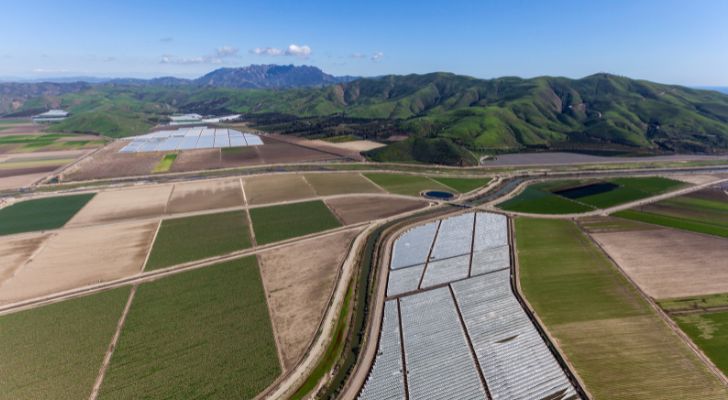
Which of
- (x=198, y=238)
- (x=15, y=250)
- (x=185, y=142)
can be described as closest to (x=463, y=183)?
(x=198, y=238)

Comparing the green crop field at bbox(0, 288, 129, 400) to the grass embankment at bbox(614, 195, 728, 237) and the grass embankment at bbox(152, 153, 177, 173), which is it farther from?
the grass embankment at bbox(614, 195, 728, 237)

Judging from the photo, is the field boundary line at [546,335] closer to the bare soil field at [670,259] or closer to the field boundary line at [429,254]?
the field boundary line at [429,254]

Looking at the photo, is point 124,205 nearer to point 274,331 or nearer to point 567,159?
point 274,331

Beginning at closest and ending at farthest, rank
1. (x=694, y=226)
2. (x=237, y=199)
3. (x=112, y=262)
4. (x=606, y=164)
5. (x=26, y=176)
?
(x=112, y=262) → (x=694, y=226) → (x=237, y=199) → (x=26, y=176) → (x=606, y=164)

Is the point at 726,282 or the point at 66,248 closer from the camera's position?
the point at 726,282

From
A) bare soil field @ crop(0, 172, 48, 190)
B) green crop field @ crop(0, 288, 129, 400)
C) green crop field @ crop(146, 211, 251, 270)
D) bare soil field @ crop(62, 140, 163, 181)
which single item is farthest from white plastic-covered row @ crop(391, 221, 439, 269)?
bare soil field @ crop(0, 172, 48, 190)

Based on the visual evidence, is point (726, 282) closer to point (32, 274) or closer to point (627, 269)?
point (627, 269)

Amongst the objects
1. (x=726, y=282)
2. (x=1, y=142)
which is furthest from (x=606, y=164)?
(x=1, y=142)
